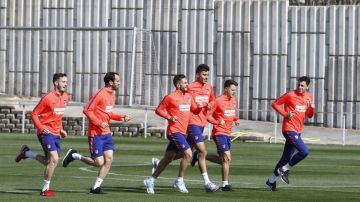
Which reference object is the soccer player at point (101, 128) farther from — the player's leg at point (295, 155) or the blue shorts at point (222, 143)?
the player's leg at point (295, 155)

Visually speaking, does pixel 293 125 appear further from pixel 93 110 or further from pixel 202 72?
pixel 93 110

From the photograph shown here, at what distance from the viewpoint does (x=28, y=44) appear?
53250 millimetres

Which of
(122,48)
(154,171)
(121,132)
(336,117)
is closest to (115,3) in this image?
(122,48)

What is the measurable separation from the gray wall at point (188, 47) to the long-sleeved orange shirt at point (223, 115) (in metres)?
24.7

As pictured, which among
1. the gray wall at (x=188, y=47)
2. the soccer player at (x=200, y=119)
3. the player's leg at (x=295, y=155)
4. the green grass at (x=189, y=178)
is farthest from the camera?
the gray wall at (x=188, y=47)

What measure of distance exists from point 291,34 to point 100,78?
25.3 feet

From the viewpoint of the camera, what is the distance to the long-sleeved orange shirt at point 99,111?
2216 centimetres

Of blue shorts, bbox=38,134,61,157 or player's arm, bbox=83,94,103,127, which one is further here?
player's arm, bbox=83,94,103,127

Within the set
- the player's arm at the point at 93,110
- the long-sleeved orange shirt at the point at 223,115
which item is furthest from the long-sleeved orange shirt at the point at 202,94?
the player's arm at the point at 93,110

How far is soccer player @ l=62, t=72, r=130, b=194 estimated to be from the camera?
22.0 meters

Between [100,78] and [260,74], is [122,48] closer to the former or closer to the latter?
[100,78]

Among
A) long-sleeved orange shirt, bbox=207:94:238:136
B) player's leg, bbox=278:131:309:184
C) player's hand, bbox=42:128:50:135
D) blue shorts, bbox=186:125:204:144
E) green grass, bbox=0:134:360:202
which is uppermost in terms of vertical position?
long-sleeved orange shirt, bbox=207:94:238:136

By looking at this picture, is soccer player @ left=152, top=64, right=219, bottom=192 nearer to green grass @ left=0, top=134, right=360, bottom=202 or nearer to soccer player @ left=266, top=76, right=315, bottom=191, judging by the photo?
green grass @ left=0, top=134, right=360, bottom=202

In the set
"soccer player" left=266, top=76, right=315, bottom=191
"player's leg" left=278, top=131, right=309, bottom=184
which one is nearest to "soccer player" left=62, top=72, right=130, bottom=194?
"soccer player" left=266, top=76, right=315, bottom=191
